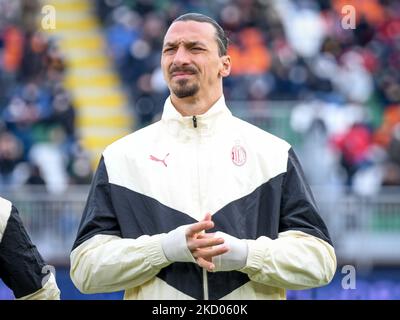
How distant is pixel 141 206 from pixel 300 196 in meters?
0.57

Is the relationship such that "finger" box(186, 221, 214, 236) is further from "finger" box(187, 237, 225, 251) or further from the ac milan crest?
the ac milan crest

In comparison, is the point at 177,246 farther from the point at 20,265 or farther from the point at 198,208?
Answer: the point at 20,265

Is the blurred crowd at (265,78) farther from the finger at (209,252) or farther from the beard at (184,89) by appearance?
the finger at (209,252)

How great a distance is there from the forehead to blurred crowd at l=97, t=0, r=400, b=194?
23.3 feet

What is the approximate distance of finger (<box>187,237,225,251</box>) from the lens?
12.6ft

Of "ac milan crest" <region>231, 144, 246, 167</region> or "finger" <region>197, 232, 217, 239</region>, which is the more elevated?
"ac milan crest" <region>231, 144, 246, 167</region>

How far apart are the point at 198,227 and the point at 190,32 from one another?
79 cm

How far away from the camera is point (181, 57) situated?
4.13 m

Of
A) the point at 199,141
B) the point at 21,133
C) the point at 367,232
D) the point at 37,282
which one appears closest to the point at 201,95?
the point at 199,141

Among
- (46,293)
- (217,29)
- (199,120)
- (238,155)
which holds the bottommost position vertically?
(46,293)

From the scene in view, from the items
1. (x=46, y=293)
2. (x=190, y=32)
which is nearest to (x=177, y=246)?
(x=46, y=293)

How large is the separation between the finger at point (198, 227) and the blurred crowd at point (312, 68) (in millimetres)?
7475

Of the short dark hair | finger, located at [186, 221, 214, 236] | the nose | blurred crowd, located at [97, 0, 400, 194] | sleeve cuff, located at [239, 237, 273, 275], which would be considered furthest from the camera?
blurred crowd, located at [97, 0, 400, 194]

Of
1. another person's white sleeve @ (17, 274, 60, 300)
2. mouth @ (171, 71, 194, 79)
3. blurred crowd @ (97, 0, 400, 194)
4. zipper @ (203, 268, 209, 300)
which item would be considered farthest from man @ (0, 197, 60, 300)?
blurred crowd @ (97, 0, 400, 194)
